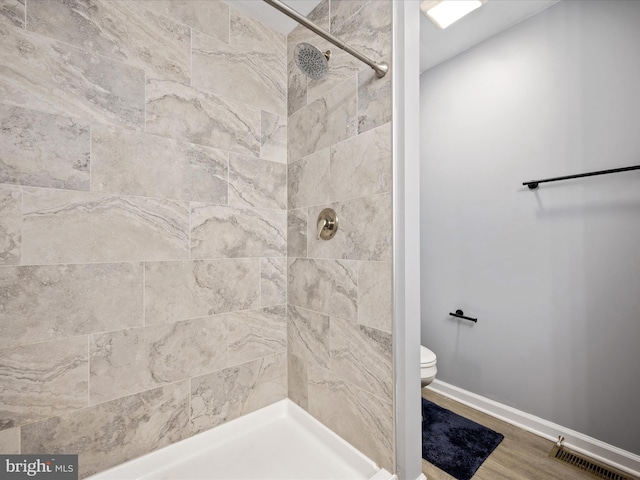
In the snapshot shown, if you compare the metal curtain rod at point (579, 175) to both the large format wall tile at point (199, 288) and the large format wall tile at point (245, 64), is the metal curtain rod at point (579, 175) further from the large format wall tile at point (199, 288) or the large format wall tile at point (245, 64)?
the large format wall tile at point (199, 288)

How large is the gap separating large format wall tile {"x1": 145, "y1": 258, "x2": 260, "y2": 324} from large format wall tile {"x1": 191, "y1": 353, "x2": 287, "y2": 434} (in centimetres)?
33

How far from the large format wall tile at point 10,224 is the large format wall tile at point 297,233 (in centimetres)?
110

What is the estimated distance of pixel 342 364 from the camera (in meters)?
1.35

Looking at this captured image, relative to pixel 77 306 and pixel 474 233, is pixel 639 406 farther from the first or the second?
pixel 77 306

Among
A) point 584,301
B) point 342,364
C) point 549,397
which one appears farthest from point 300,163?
point 549,397

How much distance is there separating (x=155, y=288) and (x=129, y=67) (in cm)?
94

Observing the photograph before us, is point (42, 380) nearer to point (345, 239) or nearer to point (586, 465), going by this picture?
point (345, 239)

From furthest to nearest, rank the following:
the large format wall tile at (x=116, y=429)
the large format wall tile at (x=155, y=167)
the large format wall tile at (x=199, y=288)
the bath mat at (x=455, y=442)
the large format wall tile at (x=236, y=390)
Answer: the bath mat at (x=455, y=442) < the large format wall tile at (x=236, y=390) < the large format wall tile at (x=199, y=288) < the large format wall tile at (x=155, y=167) < the large format wall tile at (x=116, y=429)

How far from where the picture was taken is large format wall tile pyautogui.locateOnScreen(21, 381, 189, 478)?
1.06 m

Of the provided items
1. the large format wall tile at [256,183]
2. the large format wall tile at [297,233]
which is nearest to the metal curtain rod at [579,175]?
the large format wall tile at [297,233]

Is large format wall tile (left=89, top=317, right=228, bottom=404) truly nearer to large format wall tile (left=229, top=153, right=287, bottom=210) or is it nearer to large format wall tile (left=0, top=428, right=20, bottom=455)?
large format wall tile (left=0, top=428, right=20, bottom=455)

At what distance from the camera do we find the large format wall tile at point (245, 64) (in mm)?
1409

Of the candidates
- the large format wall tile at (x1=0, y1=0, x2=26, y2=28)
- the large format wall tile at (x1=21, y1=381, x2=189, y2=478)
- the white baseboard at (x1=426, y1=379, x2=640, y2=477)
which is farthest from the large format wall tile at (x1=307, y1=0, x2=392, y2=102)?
the white baseboard at (x1=426, y1=379, x2=640, y2=477)

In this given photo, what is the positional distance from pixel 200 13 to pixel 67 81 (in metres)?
0.69
